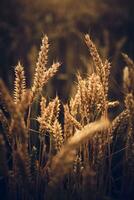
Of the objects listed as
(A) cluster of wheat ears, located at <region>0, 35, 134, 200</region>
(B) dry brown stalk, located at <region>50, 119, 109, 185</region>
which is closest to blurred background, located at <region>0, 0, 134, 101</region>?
(A) cluster of wheat ears, located at <region>0, 35, 134, 200</region>

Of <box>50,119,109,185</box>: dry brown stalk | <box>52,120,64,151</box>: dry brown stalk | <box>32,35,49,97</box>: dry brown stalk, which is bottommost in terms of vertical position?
<box>50,119,109,185</box>: dry brown stalk

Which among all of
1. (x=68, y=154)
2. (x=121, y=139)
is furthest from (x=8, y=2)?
(x=68, y=154)

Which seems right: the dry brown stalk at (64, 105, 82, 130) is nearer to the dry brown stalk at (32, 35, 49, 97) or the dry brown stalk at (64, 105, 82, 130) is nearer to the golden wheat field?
the golden wheat field

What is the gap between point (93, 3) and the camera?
442cm

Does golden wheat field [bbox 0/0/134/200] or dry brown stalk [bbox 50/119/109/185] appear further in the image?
golden wheat field [bbox 0/0/134/200]

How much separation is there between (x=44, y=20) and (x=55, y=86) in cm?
97

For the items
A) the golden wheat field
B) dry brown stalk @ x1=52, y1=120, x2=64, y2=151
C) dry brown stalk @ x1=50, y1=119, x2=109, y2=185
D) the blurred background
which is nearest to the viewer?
dry brown stalk @ x1=50, y1=119, x2=109, y2=185

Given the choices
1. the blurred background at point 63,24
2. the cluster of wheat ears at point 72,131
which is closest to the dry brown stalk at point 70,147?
the cluster of wheat ears at point 72,131

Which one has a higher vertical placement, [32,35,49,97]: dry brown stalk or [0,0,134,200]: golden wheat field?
[32,35,49,97]: dry brown stalk

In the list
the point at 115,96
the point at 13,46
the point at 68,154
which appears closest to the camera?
the point at 68,154

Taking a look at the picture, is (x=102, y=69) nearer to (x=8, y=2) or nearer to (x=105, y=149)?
(x=105, y=149)

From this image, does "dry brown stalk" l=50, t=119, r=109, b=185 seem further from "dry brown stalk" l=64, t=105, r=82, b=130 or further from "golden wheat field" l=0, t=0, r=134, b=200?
"dry brown stalk" l=64, t=105, r=82, b=130

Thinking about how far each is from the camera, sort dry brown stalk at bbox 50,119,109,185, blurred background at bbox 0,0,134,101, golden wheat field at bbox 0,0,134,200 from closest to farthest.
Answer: dry brown stalk at bbox 50,119,109,185 → golden wheat field at bbox 0,0,134,200 → blurred background at bbox 0,0,134,101

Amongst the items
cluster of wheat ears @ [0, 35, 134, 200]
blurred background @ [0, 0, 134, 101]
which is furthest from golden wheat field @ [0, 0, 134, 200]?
blurred background @ [0, 0, 134, 101]
